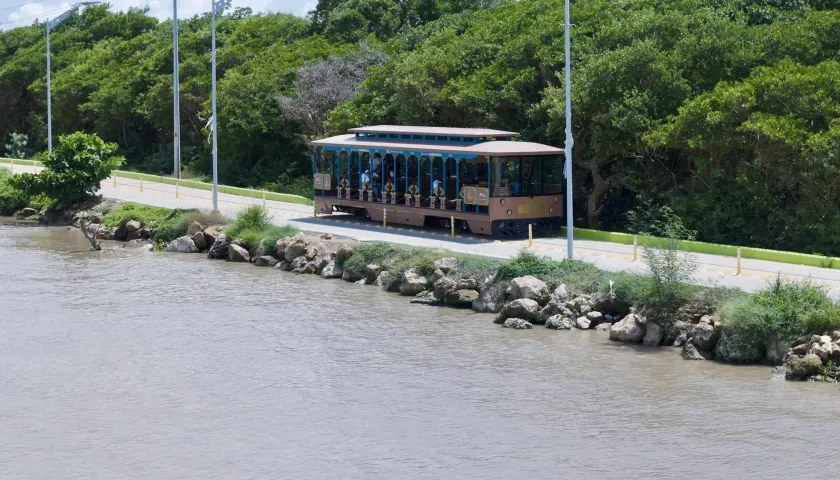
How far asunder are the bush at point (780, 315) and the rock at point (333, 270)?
46.1ft

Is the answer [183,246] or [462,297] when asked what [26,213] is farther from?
[462,297]

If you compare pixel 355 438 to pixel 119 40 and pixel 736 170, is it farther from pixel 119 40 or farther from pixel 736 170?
pixel 119 40

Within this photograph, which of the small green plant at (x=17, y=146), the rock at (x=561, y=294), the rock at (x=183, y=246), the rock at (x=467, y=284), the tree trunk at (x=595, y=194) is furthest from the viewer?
the small green plant at (x=17, y=146)

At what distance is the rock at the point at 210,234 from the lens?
41812mm

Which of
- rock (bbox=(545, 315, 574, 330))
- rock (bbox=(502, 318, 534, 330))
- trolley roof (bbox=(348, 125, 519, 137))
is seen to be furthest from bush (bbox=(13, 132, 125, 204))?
rock (bbox=(545, 315, 574, 330))

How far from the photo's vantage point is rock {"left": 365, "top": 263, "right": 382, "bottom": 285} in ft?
114

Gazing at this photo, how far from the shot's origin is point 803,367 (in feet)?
75.8

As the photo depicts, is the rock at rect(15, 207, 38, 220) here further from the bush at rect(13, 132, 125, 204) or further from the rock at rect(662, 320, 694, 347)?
the rock at rect(662, 320, 694, 347)

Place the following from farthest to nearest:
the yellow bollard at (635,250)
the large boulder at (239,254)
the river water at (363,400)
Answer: the large boulder at (239,254)
the yellow bollard at (635,250)
the river water at (363,400)

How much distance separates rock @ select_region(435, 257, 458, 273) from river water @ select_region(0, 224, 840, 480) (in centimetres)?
153

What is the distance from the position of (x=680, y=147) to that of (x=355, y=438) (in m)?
18.0

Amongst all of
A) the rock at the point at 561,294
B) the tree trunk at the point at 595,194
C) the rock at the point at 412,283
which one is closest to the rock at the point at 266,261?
the rock at the point at 412,283

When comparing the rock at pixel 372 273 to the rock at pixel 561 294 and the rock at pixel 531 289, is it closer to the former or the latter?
the rock at pixel 531 289

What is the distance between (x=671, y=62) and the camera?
37.3m
